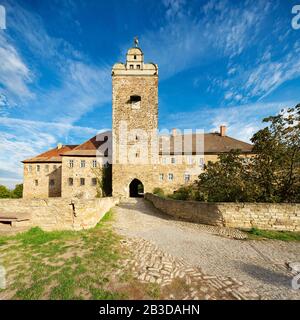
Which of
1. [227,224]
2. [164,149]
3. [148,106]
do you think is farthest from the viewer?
[164,149]

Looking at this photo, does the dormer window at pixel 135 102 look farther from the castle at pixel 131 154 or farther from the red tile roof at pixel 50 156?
the red tile roof at pixel 50 156

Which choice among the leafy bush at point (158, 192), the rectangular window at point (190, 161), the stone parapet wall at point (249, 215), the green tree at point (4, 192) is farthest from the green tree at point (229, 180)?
the green tree at point (4, 192)

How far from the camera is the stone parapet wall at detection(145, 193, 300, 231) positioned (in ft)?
21.0

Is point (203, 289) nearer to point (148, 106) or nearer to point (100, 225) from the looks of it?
point (100, 225)

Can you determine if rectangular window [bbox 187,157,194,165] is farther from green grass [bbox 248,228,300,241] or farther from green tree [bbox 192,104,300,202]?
green grass [bbox 248,228,300,241]

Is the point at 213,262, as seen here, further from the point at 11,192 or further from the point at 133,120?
the point at 11,192

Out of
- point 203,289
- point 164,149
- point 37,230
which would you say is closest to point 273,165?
point 203,289

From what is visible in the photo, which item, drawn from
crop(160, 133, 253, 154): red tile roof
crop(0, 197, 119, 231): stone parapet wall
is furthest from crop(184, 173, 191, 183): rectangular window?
crop(0, 197, 119, 231): stone parapet wall

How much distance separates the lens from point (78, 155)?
66.9 ft

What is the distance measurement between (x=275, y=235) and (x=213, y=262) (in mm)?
3702

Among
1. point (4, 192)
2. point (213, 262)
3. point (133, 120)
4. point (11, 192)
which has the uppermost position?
point (133, 120)

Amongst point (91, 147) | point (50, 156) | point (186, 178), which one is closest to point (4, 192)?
point (50, 156)

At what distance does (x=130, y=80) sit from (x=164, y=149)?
975cm

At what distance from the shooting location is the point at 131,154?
61.6 feet
